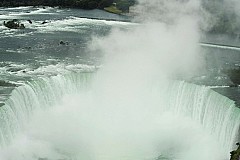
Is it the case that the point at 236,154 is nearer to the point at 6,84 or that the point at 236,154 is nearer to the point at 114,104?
the point at 114,104

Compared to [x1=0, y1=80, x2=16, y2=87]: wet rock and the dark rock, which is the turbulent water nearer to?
[x1=0, y1=80, x2=16, y2=87]: wet rock

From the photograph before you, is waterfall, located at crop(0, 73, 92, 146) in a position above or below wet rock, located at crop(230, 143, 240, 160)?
above

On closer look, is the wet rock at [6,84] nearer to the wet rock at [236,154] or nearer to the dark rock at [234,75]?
the wet rock at [236,154]

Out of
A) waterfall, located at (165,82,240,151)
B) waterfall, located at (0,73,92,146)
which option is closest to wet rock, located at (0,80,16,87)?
waterfall, located at (0,73,92,146)

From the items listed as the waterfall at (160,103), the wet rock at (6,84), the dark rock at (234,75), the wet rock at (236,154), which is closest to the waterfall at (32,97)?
the waterfall at (160,103)

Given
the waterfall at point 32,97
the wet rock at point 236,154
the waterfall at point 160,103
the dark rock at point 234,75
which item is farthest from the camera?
the dark rock at point 234,75

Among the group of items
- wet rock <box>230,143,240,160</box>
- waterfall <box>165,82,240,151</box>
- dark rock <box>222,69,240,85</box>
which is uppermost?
dark rock <box>222,69,240,85</box>

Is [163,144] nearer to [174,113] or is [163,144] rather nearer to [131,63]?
[174,113]

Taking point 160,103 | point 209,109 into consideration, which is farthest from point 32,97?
point 209,109

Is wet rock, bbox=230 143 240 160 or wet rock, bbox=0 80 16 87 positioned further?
wet rock, bbox=0 80 16 87

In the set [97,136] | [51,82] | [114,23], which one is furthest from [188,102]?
[114,23]
